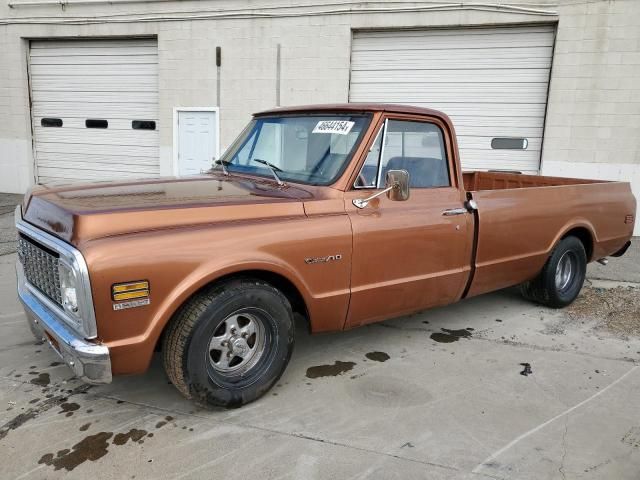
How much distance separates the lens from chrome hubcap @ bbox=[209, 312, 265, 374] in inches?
118

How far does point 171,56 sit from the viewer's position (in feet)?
34.9

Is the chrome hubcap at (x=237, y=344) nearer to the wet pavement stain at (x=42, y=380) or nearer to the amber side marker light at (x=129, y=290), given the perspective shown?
the amber side marker light at (x=129, y=290)

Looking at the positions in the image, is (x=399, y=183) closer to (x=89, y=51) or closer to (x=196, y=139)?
(x=196, y=139)

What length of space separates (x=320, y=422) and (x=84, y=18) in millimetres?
11136

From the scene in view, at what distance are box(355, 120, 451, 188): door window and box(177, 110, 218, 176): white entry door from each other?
7.26m

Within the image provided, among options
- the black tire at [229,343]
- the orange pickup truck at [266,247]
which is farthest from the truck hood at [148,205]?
the black tire at [229,343]

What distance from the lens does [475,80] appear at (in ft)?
30.5

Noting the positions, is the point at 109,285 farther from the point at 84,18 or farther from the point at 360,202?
the point at 84,18

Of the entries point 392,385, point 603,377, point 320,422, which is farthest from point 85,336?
point 603,377

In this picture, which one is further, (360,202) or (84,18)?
(84,18)

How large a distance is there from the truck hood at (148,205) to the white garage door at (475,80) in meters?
6.76

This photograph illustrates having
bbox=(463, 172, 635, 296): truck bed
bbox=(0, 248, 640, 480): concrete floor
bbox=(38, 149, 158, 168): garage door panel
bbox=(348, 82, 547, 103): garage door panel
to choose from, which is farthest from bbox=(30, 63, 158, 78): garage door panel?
bbox=(463, 172, 635, 296): truck bed

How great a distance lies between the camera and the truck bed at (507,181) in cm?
591

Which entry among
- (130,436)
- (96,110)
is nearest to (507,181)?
(130,436)
